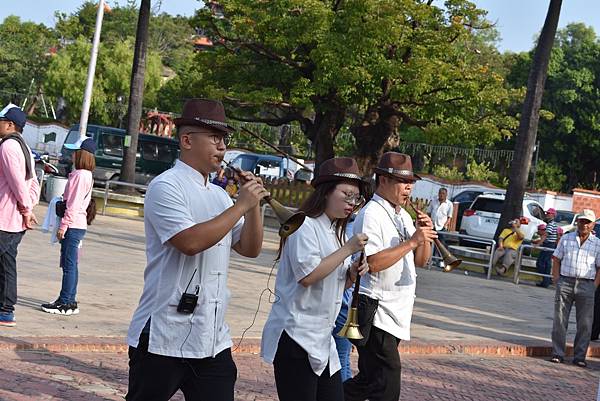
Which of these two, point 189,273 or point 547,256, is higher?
point 189,273

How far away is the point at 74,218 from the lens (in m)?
10.0

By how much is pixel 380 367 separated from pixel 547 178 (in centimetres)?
4473

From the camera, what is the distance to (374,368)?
21.3ft

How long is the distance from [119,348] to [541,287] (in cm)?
1407

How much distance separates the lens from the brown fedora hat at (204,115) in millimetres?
4621

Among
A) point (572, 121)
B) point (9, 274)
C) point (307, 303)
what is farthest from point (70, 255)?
point (572, 121)

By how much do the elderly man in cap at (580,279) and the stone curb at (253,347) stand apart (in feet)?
1.38

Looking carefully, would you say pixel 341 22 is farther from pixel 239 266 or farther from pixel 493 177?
pixel 493 177

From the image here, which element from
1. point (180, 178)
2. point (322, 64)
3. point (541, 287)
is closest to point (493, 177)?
point (322, 64)

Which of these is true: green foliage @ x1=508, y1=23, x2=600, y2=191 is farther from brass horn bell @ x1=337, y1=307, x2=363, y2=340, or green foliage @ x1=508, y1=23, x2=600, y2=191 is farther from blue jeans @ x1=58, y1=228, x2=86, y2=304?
brass horn bell @ x1=337, y1=307, x2=363, y2=340

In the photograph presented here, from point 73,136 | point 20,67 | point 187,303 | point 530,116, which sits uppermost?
point 530,116

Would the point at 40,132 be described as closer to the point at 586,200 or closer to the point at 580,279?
the point at 586,200

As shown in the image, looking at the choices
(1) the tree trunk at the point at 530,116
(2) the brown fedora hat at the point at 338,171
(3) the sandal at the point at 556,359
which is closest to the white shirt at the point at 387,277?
(2) the brown fedora hat at the point at 338,171

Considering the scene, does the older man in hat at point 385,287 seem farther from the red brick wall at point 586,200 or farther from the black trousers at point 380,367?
the red brick wall at point 586,200
